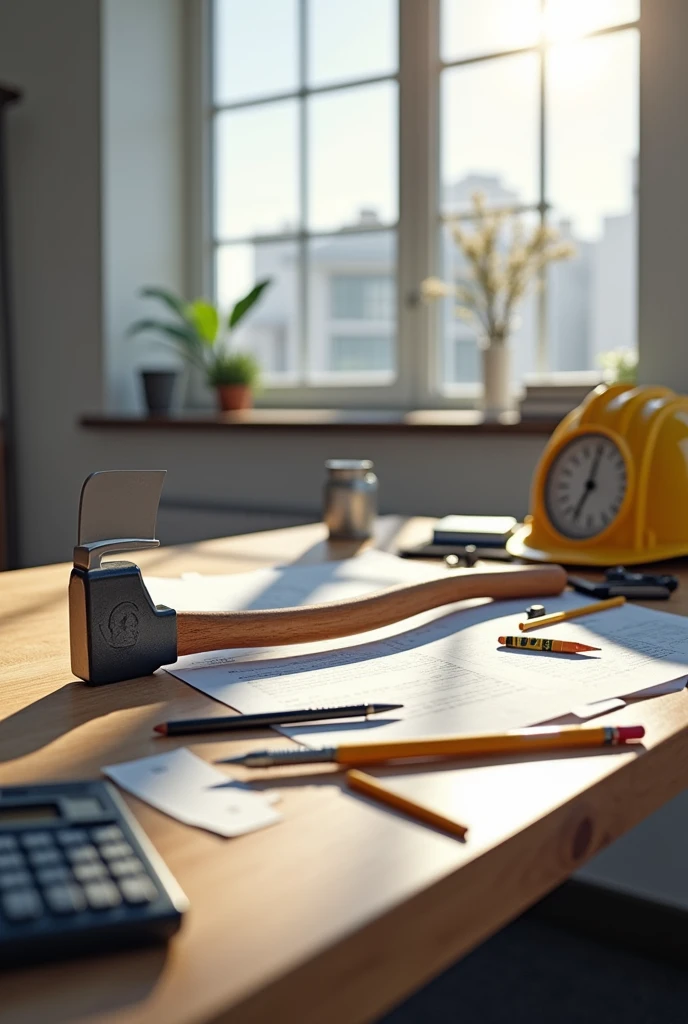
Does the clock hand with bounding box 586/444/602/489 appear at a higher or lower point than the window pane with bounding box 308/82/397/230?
lower

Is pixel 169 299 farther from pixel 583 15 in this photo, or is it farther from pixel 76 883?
pixel 76 883

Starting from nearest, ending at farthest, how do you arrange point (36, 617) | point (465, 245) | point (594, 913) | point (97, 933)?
point (97, 933)
point (36, 617)
point (594, 913)
point (465, 245)

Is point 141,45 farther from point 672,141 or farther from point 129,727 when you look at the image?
point 129,727

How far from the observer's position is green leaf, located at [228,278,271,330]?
2.88 m

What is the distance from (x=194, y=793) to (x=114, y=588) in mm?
228

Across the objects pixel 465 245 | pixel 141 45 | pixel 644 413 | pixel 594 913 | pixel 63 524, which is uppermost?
pixel 141 45

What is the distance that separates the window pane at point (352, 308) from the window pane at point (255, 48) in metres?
0.49

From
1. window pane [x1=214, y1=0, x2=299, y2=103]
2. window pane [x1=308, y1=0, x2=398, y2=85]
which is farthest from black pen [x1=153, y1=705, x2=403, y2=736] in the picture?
window pane [x1=214, y1=0, x2=299, y2=103]

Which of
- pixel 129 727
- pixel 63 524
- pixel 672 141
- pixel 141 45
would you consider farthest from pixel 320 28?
pixel 129 727

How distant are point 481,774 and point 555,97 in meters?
2.24

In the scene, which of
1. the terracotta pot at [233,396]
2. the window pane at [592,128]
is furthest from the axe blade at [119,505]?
the terracotta pot at [233,396]

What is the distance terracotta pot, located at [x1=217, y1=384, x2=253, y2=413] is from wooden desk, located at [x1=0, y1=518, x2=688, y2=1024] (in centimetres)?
215

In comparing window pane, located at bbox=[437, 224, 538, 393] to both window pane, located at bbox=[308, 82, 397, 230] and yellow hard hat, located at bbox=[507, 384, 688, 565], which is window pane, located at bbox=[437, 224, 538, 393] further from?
yellow hard hat, located at bbox=[507, 384, 688, 565]

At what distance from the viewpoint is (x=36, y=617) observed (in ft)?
3.39
